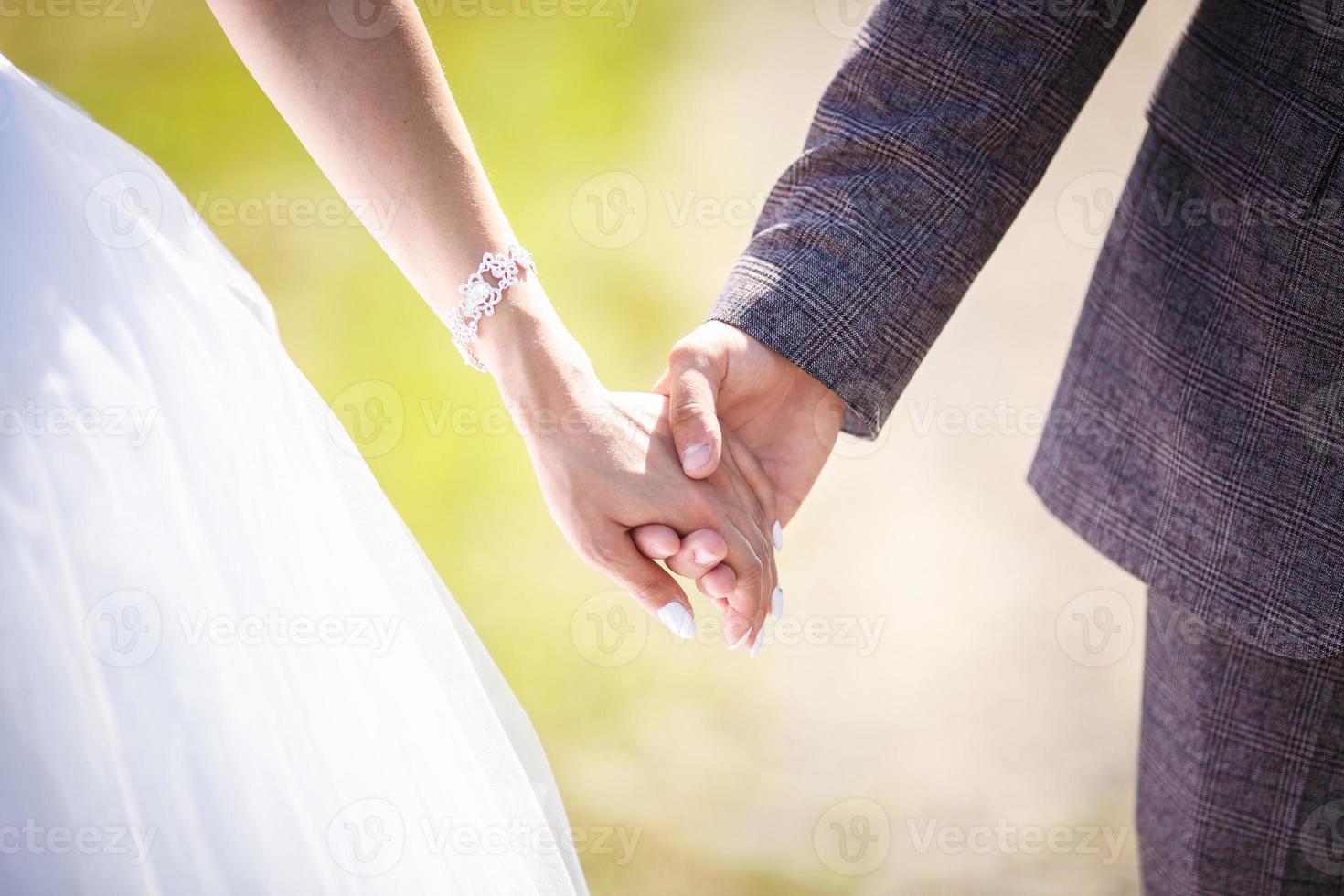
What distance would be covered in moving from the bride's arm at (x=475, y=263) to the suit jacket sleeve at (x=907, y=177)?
151 millimetres

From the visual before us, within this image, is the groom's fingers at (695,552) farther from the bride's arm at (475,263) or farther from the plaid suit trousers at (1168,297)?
the plaid suit trousers at (1168,297)

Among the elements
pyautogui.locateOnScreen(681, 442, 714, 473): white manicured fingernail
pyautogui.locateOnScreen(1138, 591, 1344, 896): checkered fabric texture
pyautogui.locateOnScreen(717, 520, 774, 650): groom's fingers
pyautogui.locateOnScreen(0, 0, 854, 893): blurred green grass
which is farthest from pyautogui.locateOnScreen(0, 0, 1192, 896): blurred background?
pyautogui.locateOnScreen(681, 442, 714, 473): white manicured fingernail

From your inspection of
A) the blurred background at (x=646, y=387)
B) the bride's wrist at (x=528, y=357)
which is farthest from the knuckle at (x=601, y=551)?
the blurred background at (x=646, y=387)

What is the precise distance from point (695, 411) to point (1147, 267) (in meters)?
0.42

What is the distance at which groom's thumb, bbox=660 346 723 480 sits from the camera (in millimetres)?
933

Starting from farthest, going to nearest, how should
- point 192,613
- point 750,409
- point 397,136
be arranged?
point 750,409 → point 397,136 → point 192,613

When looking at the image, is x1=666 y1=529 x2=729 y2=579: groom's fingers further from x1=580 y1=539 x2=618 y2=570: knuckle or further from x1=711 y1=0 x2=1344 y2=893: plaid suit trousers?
x1=711 y1=0 x2=1344 y2=893: plaid suit trousers

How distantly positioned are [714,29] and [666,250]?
50cm

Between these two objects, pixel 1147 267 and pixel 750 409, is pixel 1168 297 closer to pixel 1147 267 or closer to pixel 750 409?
pixel 1147 267

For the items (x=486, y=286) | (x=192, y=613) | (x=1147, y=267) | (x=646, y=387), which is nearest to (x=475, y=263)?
(x=486, y=286)

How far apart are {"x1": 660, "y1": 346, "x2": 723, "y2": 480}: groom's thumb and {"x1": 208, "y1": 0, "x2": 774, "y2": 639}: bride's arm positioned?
2 centimetres

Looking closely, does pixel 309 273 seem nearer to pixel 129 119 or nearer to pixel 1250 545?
pixel 129 119

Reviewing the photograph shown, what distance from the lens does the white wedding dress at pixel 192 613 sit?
64 cm

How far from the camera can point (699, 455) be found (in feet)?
3.06
